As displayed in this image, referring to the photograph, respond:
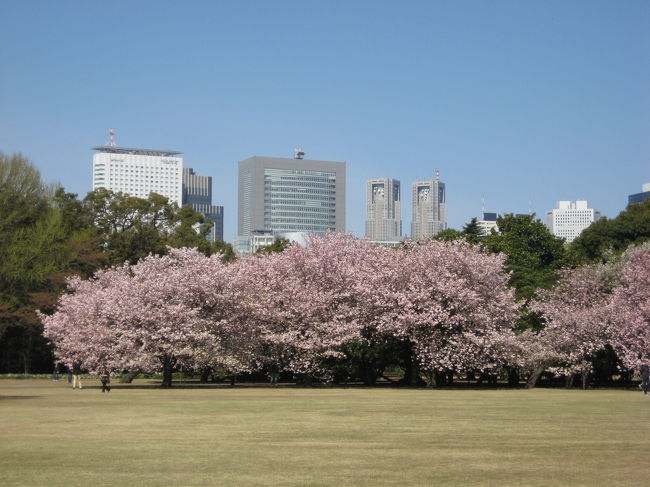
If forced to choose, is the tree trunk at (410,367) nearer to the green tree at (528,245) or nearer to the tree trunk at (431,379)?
the tree trunk at (431,379)

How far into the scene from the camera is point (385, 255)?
2213 inches

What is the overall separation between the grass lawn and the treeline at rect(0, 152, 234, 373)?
35.6m

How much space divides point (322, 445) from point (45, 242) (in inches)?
2123

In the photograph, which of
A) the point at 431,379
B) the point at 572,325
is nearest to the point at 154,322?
the point at 431,379

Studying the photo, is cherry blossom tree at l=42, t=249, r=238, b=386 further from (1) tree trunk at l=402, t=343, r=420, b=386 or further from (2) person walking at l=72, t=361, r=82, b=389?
(1) tree trunk at l=402, t=343, r=420, b=386

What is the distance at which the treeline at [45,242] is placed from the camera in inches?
2584

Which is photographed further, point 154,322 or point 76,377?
point 154,322

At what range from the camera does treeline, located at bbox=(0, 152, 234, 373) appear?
65.6 metres

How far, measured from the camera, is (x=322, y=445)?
18938 mm

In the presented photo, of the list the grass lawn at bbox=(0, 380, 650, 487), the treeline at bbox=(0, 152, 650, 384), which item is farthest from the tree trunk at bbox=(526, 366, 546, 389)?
the grass lawn at bbox=(0, 380, 650, 487)

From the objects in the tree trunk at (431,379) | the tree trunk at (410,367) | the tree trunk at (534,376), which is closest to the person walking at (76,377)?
the tree trunk at (410,367)

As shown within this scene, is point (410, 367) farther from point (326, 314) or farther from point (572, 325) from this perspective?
point (572, 325)

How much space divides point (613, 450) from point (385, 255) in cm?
3839

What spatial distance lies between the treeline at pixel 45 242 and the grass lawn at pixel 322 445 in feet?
117
